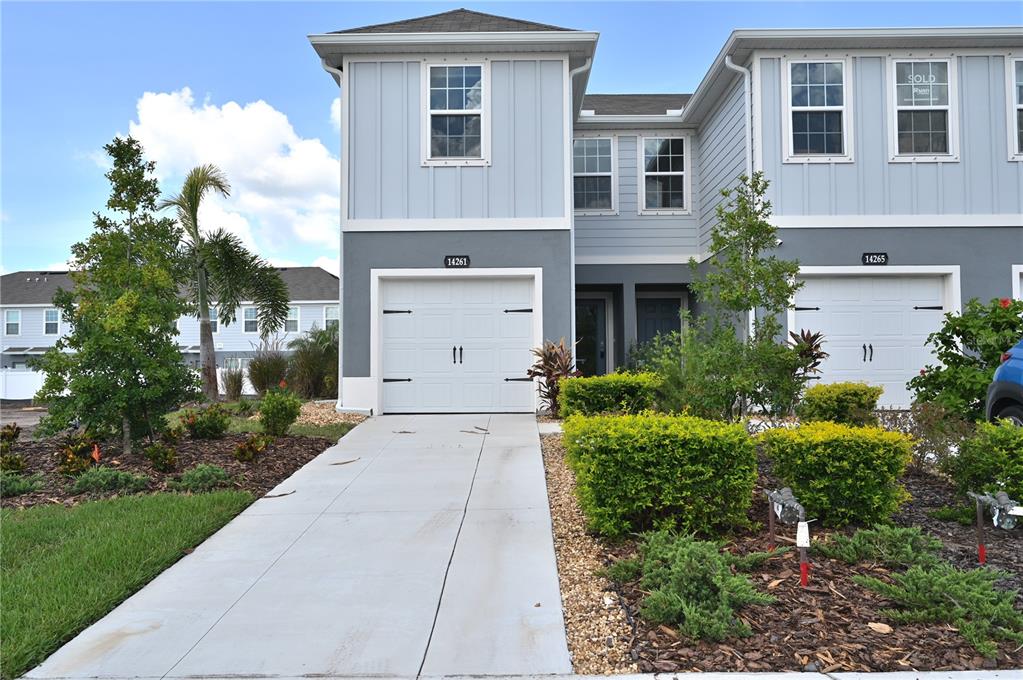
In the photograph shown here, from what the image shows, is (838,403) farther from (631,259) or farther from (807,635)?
(631,259)

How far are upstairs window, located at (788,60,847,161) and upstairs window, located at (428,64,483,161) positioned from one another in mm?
5283

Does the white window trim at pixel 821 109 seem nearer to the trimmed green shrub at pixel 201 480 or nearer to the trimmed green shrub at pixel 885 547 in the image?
the trimmed green shrub at pixel 885 547

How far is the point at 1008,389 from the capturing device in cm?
694

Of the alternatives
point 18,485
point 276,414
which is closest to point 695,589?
point 18,485

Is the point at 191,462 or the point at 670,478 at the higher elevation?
the point at 670,478

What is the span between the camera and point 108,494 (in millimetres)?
6652

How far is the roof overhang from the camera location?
37.6 feet

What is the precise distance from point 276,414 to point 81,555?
4.60 meters

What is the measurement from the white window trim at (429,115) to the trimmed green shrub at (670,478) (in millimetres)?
8071

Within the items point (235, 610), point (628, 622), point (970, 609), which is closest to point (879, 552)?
point (970, 609)

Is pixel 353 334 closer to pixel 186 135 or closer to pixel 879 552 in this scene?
pixel 186 135

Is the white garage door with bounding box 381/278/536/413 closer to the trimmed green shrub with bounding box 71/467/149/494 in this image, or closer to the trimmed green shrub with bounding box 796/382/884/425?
the trimmed green shrub with bounding box 796/382/884/425

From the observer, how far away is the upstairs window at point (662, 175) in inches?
595

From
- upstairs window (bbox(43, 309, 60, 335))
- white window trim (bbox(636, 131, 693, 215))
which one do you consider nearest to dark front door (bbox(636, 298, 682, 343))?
white window trim (bbox(636, 131, 693, 215))
